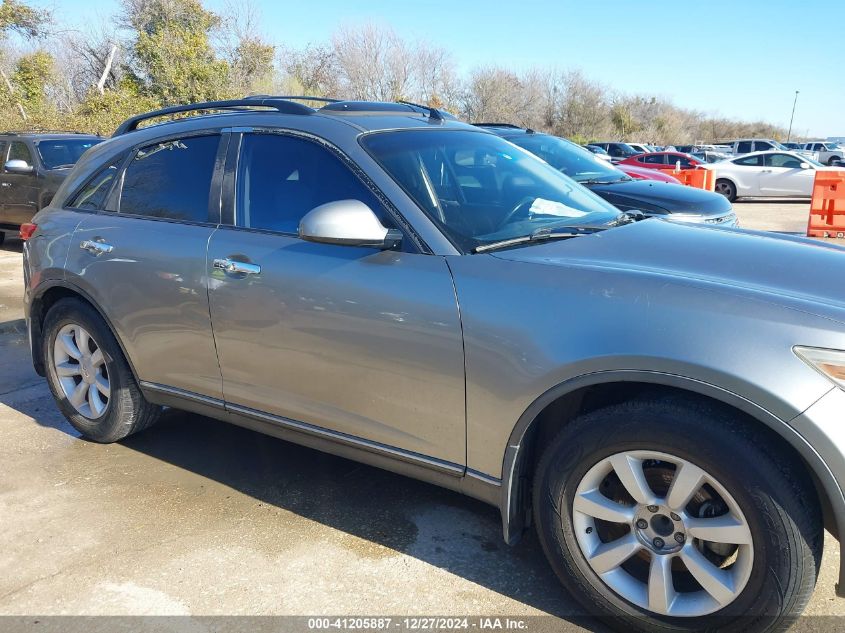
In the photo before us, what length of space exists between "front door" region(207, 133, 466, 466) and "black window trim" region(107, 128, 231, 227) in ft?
0.39

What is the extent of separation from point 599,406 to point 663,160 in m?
21.1

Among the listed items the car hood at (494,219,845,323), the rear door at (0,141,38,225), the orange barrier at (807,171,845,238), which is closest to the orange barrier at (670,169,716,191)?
the orange barrier at (807,171,845,238)

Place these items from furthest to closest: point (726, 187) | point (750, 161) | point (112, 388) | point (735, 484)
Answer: point (726, 187) < point (750, 161) < point (112, 388) < point (735, 484)

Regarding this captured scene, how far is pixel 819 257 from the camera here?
107 inches

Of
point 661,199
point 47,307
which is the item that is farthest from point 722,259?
point 661,199

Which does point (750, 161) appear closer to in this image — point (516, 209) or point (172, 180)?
point (516, 209)

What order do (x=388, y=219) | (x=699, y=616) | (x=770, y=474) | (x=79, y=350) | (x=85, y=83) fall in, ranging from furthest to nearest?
(x=85, y=83) → (x=79, y=350) → (x=388, y=219) → (x=699, y=616) → (x=770, y=474)

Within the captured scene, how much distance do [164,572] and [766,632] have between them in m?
2.22

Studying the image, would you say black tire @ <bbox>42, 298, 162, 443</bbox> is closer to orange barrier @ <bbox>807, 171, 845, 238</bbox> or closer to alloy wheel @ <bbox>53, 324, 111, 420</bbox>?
alloy wheel @ <bbox>53, 324, 111, 420</bbox>

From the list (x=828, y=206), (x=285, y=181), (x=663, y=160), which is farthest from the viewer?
(x=663, y=160)

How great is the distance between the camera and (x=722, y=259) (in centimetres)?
260

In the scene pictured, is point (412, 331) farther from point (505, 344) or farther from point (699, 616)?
point (699, 616)

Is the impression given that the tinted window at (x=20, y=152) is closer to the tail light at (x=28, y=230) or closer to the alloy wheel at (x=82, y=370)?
the tail light at (x=28, y=230)

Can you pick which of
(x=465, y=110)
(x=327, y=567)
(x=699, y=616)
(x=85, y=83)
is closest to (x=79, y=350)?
(x=327, y=567)
